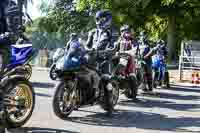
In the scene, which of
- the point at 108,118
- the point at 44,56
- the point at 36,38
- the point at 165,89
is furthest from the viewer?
the point at 36,38

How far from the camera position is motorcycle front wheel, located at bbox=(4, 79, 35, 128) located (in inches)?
314

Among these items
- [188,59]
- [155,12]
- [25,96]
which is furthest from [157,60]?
[155,12]

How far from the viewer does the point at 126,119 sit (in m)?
10.0

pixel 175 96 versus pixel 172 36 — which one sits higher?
pixel 172 36

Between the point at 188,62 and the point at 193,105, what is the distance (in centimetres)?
983

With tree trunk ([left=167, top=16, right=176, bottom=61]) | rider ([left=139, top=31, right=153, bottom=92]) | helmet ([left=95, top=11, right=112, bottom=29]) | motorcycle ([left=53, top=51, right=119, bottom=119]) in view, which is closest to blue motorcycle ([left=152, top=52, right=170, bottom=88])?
rider ([left=139, top=31, right=153, bottom=92])

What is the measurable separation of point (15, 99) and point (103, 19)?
331 cm

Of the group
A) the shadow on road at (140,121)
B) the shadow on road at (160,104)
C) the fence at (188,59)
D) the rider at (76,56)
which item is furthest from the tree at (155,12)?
the rider at (76,56)

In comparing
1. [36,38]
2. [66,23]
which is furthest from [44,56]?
[36,38]

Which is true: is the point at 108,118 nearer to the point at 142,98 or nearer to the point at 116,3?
the point at 142,98

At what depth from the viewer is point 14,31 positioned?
7.88 m

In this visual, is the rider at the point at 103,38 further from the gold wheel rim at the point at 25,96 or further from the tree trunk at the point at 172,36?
the tree trunk at the point at 172,36

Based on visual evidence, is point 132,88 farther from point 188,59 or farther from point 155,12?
point 155,12

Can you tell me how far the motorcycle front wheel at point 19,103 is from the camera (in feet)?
26.1
